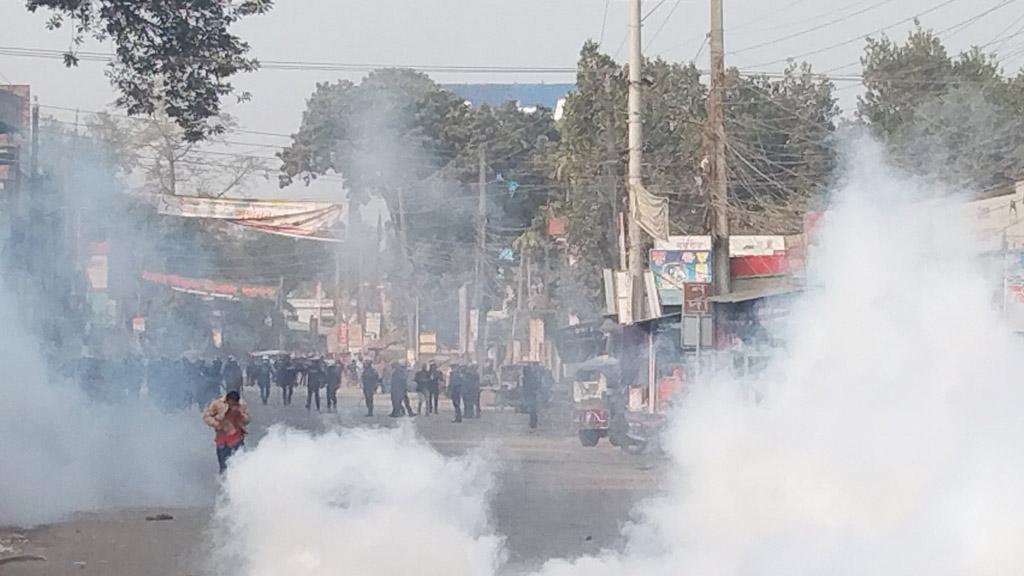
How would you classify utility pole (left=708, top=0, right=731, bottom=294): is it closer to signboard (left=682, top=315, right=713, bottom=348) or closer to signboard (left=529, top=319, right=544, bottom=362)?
signboard (left=682, top=315, right=713, bottom=348)

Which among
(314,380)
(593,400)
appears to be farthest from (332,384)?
(593,400)

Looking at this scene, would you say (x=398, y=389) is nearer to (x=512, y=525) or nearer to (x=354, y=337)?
(x=512, y=525)

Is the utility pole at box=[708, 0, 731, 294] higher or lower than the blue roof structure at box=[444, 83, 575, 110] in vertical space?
lower

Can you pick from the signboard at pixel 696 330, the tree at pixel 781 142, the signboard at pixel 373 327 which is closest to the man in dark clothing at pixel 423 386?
the tree at pixel 781 142

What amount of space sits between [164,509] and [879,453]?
11115 millimetres

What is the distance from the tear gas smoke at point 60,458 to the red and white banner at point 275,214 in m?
6.42

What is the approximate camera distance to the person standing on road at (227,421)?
19.0 meters

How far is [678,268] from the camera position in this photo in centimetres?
2992

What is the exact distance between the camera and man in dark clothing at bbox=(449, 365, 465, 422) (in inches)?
1561

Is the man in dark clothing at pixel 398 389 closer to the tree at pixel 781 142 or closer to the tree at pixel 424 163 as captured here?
the tree at pixel 424 163

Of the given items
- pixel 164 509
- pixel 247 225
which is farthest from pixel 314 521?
pixel 247 225

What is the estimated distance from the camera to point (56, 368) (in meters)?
25.7

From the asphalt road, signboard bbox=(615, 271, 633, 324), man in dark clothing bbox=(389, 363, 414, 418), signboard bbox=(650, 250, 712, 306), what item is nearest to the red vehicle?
signboard bbox=(615, 271, 633, 324)

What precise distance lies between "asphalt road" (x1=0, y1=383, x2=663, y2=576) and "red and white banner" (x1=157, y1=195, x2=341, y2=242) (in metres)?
5.69
